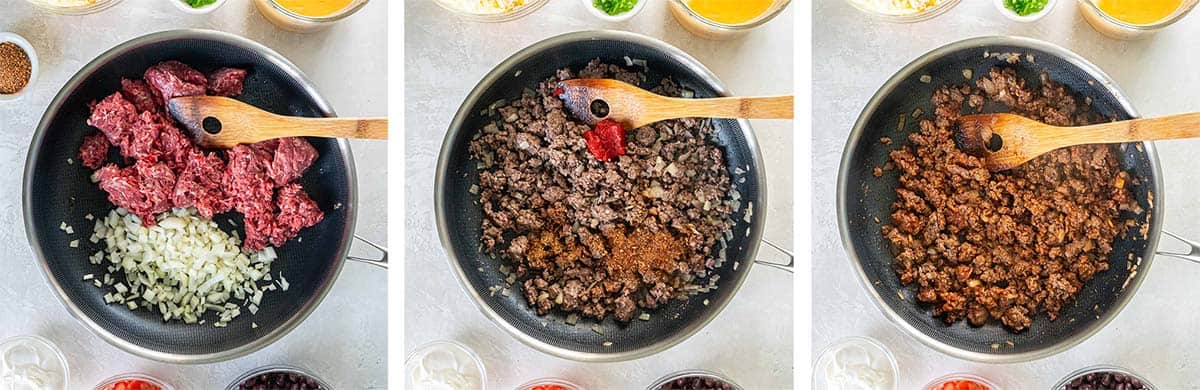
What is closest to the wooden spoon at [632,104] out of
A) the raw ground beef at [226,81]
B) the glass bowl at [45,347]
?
the raw ground beef at [226,81]

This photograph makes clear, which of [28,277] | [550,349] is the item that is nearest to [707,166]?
[550,349]

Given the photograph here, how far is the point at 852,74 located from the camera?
74.4 inches

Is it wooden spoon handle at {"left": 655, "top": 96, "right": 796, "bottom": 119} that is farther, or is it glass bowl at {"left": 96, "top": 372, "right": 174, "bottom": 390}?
glass bowl at {"left": 96, "top": 372, "right": 174, "bottom": 390}

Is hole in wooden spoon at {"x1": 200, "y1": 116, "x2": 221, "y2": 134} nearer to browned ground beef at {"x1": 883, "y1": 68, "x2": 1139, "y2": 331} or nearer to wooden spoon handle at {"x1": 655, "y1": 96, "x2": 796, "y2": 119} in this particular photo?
wooden spoon handle at {"x1": 655, "y1": 96, "x2": 796, "y2": 119}

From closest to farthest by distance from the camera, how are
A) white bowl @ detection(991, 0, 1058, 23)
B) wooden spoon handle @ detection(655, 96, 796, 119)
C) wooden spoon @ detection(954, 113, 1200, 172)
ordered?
1. wooden spoon handle @ detection(655, 96, 796, 119)
2. wooden spoon @ detection(954, 113, 1200, 172)
3. white bowl @ detection(991, 0, 1058, 23)

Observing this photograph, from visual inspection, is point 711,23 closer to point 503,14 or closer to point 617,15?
point 617,15

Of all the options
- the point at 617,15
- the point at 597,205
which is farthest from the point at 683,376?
the point at 617,15

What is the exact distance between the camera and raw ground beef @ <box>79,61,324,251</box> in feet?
6.01

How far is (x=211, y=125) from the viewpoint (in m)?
1.85

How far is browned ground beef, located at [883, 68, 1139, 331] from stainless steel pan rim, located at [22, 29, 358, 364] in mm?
1351

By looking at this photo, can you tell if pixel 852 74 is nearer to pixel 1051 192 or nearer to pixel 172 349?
pixel 1051 192

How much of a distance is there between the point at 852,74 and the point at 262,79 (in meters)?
1.47

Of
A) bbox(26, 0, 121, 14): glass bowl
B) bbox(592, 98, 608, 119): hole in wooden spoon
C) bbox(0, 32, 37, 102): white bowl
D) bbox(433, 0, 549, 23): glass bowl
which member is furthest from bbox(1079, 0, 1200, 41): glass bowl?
bbox(0, 32, 37, 102): white bowl

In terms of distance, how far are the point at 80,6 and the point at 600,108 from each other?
4.43 ft
